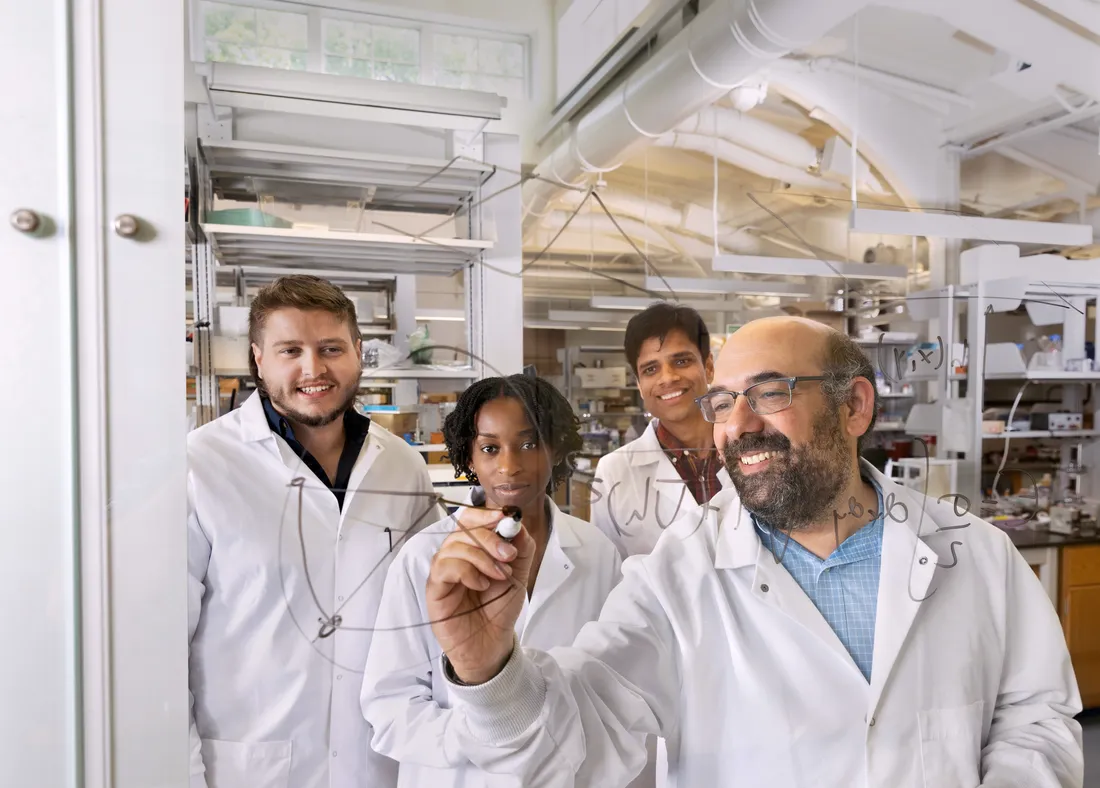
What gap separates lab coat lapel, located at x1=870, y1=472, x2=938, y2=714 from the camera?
1.07 metres

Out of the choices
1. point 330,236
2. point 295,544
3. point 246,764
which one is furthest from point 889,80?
point 246,764

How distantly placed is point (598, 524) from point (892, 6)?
1050 millimetres

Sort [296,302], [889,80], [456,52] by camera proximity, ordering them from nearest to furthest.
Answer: [296,302]
[456,52]
[889,80]

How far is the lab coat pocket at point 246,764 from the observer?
38.3 inches

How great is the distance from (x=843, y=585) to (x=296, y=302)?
89cm

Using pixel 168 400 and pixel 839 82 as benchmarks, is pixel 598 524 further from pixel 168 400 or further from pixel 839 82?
pixel 839 82

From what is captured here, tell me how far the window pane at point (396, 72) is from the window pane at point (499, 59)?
0.09m

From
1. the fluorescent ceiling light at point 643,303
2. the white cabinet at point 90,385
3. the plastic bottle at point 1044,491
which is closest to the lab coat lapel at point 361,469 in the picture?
the white cabinet at point 90,385

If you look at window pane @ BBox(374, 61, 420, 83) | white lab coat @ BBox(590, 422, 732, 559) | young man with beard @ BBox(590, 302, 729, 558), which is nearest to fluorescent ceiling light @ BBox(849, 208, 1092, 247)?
young man with beard @ BBox(590, 302, 729, 558)

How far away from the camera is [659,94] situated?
104 centimetres

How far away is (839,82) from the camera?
123 centimetres

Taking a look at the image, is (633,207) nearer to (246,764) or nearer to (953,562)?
(953,562)


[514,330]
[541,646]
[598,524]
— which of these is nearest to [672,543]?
[598,524]

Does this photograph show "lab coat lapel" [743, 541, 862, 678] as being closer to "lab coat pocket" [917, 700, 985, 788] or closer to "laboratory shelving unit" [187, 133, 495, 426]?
"lab coat pocket" [917, 700, 985, 788]
